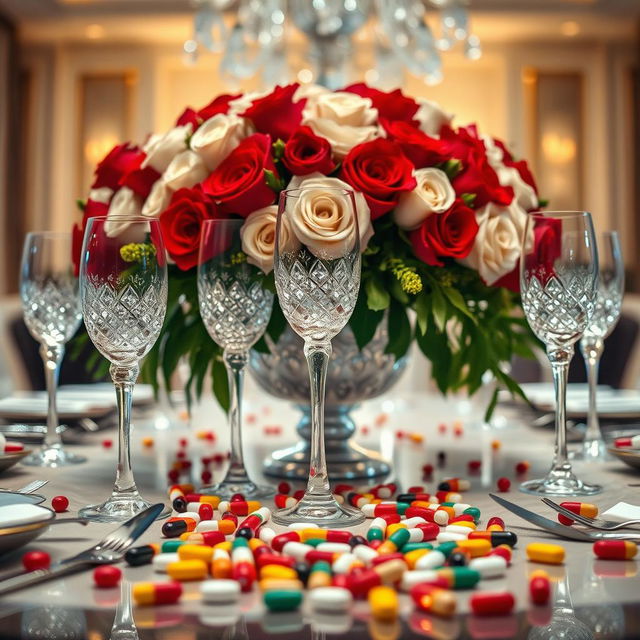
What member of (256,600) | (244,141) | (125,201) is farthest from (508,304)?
(256,600)

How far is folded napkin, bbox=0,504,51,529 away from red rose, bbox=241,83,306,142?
2.08 ft

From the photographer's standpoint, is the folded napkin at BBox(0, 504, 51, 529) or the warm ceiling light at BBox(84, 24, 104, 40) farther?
the warm ceiling light at BBox(84, 24, 104, 40)

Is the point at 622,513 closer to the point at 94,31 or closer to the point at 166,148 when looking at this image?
the point at 166,148

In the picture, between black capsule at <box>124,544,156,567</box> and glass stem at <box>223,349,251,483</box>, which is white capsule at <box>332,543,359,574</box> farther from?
glass stem at <box>223,349,251,483</box>

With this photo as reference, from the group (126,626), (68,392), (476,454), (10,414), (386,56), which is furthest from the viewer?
(386,56)

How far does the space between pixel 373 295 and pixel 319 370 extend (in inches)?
8.7

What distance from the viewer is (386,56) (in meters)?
4.23

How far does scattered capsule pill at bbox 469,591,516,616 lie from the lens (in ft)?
2.23

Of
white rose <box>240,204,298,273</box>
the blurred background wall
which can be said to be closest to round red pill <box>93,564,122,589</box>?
white rose <box>240,204,298,273</box>

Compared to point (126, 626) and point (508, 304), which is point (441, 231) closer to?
point (508, 304)

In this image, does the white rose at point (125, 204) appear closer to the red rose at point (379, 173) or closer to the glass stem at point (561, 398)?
the red rose at point (379, 173)

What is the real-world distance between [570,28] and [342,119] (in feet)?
21.5

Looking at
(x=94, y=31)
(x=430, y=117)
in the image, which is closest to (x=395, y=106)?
(x=430, y=117)

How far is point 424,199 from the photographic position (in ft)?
4.00
